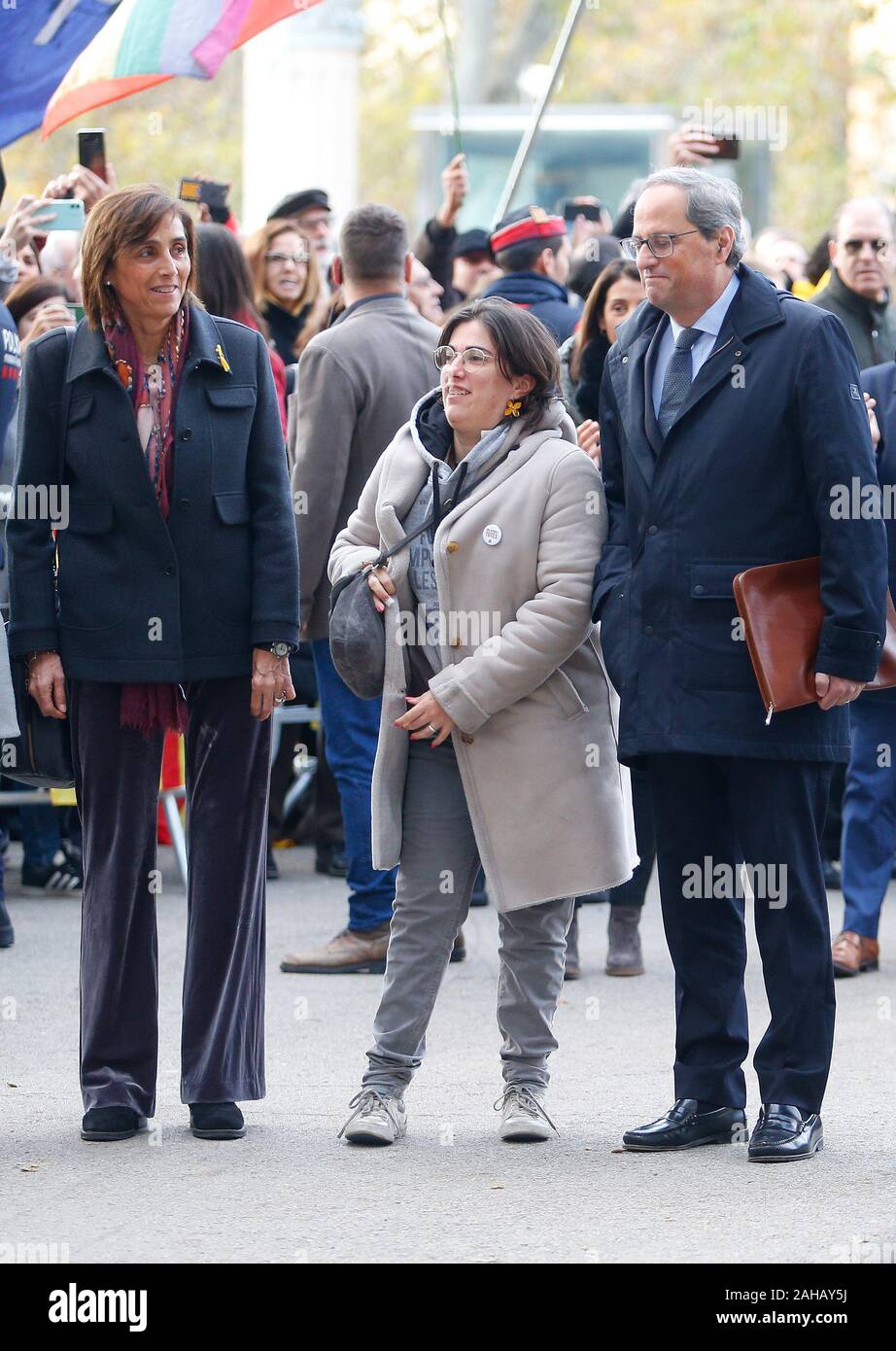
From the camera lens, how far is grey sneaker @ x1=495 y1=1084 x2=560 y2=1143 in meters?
5.22

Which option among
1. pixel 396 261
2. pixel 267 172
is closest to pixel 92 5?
pixel 396 261

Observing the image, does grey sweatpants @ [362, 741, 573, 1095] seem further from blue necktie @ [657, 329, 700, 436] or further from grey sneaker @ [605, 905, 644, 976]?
grey sneaker @ [605, 905, 644, 976]

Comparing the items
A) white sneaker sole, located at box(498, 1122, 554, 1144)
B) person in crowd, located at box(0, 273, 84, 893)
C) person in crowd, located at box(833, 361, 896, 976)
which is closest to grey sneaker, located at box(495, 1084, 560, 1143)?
white sneaker sole, located at box(498, 1122, 554, 1144)

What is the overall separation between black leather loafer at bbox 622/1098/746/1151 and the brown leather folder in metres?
0.99

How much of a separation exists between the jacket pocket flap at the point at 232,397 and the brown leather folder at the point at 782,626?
128cm

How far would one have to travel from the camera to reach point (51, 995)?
23.0 feet

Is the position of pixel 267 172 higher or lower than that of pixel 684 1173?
higher

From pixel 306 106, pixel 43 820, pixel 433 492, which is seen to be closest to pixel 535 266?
pixel 43 820

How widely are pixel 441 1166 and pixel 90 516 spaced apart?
5.64 feet

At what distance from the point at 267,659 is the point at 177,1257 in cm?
151

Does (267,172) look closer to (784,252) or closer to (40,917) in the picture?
(784,252)

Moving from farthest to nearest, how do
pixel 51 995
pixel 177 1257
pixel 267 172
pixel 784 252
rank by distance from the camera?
pixel 267 172
pixel 784 252
pixel 51 995
pixel 177 1257

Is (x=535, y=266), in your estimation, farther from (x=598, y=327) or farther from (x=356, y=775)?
(x=356, y=775)

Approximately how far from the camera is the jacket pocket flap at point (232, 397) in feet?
17.1
